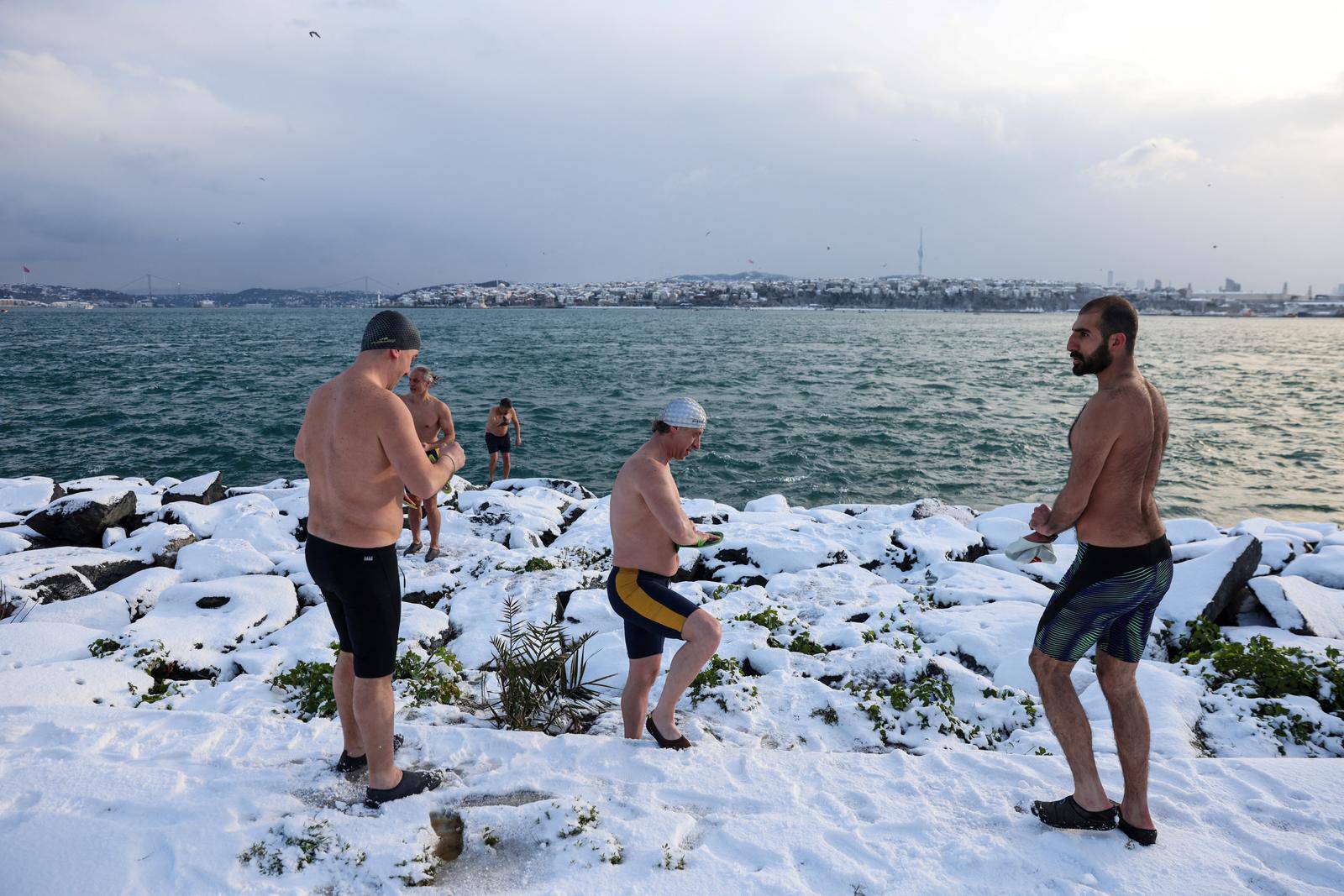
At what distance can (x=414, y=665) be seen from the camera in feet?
17.3

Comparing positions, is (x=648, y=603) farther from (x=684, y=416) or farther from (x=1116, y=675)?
(x=1116, y=675)

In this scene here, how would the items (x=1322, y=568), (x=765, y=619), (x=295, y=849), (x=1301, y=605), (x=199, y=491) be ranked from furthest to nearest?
(x=199, y=491), (x=1322, y=568), (x=1301, y=605), (x=765, y=619), (x=295, y=849)

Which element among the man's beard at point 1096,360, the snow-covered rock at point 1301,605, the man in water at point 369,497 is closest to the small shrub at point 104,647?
the man in water at point 369,497

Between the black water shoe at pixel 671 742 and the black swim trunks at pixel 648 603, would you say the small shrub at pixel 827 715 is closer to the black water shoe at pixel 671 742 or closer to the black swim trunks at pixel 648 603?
the black water shoe at pixel 671 742

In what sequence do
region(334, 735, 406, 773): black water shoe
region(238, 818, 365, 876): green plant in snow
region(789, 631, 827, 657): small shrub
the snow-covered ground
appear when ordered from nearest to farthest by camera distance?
region(238, 818, 365, 876): green plant in snow → the snow-covered ground → region(334, 735, 406, 773): black water shoe → region(789, 631, 827, 657): small shrub

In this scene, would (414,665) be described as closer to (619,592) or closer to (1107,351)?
(619,592)

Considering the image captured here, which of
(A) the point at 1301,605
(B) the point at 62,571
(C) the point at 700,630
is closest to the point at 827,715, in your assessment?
(C) the point at 700,630

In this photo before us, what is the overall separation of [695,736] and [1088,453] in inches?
113

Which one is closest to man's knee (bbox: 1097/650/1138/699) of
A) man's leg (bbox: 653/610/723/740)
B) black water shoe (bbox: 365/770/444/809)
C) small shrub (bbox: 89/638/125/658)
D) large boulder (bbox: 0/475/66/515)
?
man's leg (bbox: 653/610/723/740)

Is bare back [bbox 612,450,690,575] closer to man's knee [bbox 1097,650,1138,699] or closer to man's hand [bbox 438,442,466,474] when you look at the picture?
man's hand [bbox 438,442,466,474]

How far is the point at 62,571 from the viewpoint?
6.99 meters

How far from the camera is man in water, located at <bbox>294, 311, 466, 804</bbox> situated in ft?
10.6

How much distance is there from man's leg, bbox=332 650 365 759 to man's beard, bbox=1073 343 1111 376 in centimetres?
386

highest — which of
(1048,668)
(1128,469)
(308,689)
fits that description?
(1128,469)
